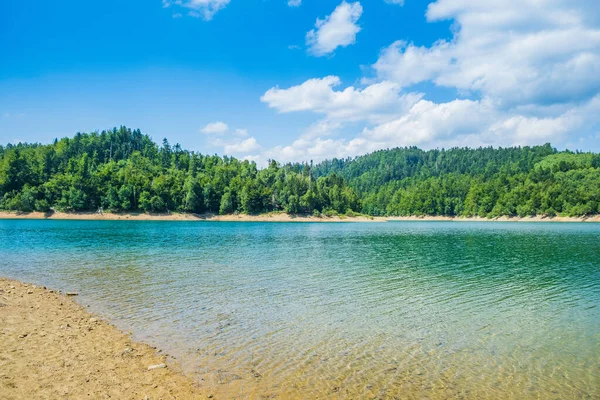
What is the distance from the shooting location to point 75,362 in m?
10.6

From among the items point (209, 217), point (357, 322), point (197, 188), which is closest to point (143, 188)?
point (197, 188)

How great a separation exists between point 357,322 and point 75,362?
994 centimetres

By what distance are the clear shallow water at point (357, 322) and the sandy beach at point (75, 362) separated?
873 mm

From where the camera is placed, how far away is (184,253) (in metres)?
38.4

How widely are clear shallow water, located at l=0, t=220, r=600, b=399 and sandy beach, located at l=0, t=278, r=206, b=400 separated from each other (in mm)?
873

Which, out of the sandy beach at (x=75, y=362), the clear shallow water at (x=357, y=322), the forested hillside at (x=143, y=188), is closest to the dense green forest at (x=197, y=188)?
the forested hillside at (x=143, y=188)

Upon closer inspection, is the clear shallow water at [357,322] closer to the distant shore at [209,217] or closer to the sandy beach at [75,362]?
the sandy beach at [75,362]

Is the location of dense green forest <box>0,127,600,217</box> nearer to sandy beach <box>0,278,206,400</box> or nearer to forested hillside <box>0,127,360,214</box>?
forested hillside <box>0,127,360,214</box>

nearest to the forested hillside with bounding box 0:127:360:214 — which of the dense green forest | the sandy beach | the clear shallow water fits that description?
the dense green forest

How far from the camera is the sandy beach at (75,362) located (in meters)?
8.95

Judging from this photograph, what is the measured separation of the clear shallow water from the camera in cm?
1035

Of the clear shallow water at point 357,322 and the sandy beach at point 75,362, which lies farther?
the clear shallow water at point 357,322

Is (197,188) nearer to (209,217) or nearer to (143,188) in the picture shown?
(209,217)

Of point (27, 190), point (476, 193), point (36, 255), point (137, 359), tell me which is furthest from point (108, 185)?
point (476, 193)
